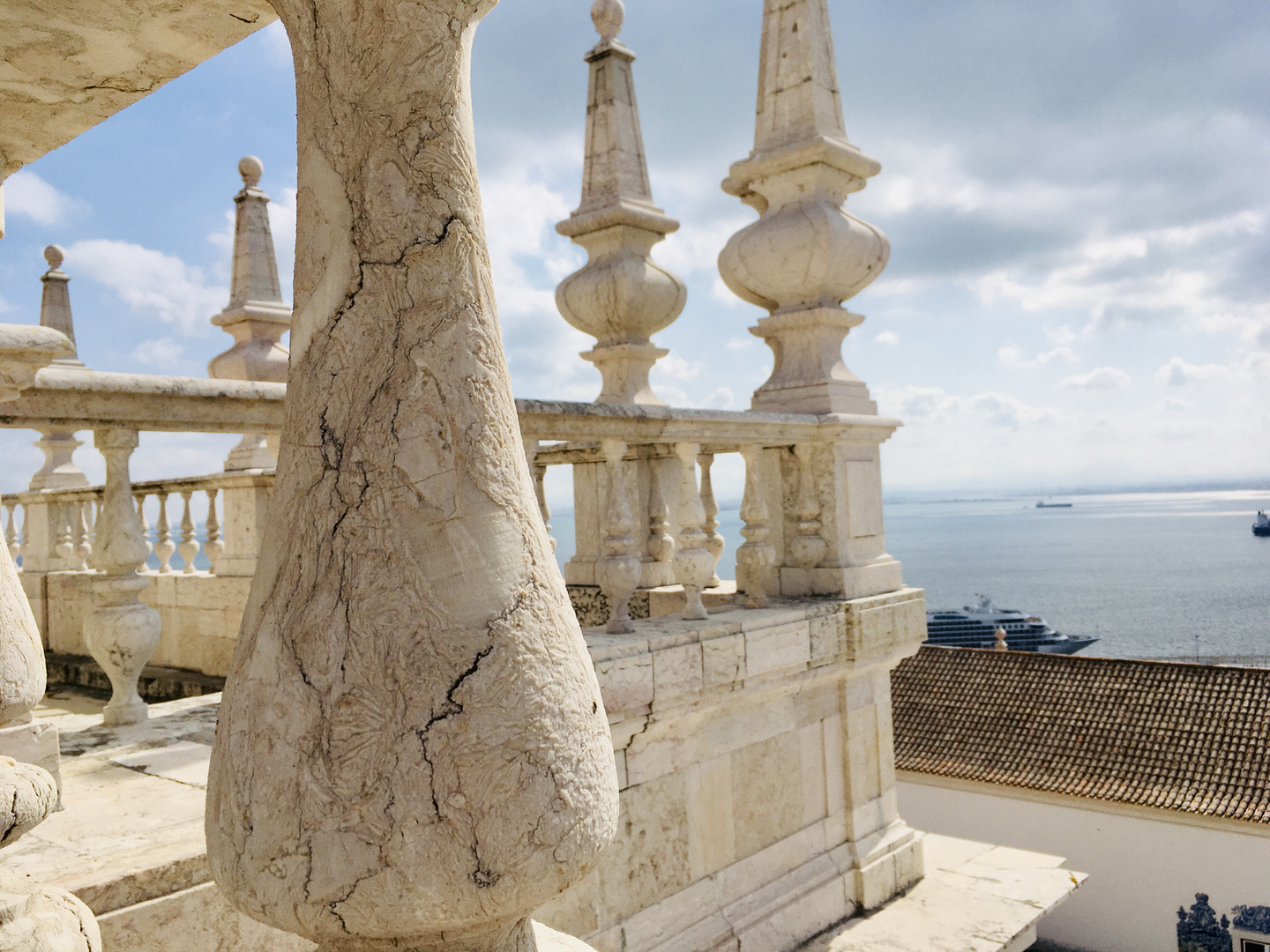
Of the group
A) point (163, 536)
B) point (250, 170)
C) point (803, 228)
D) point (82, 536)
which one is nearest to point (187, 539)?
point (163, 536)

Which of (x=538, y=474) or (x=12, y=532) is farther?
(x=12, y=532)

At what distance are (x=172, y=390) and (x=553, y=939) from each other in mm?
2202

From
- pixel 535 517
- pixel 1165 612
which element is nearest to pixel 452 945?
pixel 535 517

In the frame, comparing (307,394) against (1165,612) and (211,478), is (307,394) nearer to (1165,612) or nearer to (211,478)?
(211,478)

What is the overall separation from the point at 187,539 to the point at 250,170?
8.87ft

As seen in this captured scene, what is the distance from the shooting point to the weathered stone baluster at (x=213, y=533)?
243 inches

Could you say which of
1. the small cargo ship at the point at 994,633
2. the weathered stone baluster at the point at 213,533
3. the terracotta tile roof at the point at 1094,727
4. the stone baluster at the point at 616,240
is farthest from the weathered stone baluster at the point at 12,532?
the small cargo ship at the point at 994,633

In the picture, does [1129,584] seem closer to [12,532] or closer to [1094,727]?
[1094,727]

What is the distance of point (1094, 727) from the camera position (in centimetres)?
1870

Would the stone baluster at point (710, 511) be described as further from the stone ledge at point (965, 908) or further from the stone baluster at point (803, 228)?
the stone ledge at point (965, 908)

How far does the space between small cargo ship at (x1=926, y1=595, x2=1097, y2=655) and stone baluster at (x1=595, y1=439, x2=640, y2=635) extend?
52.8 metres

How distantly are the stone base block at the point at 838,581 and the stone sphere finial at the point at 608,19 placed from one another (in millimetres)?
3217

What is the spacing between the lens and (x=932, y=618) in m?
61.7

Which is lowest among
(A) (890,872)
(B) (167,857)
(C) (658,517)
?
(A) (890,872)
